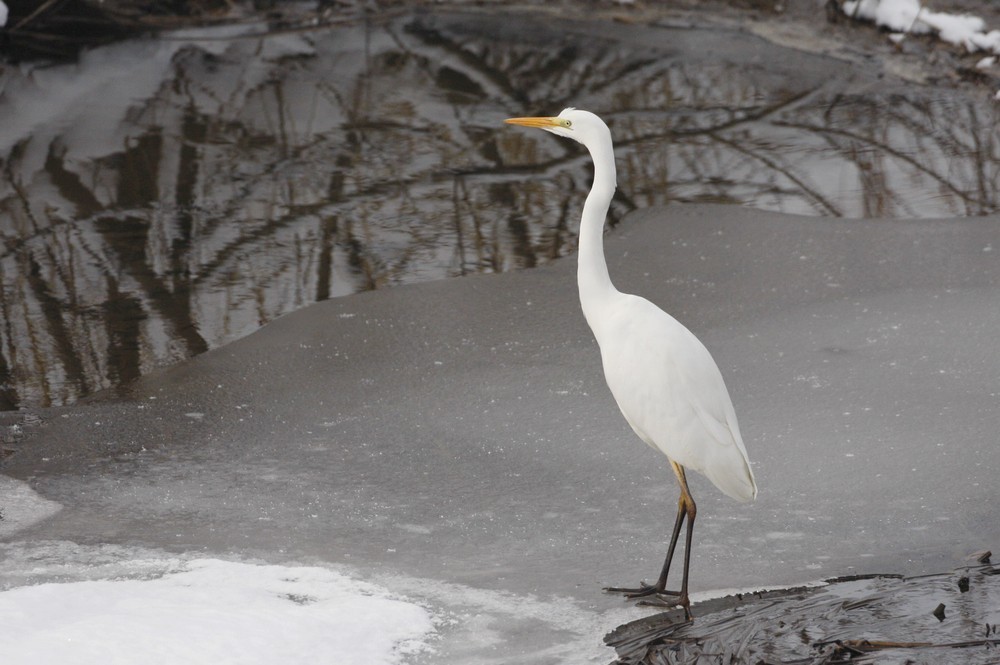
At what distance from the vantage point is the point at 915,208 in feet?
26.2

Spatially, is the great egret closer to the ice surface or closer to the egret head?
the egret head

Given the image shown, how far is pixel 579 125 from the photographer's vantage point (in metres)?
4.39

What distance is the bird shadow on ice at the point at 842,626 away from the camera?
3.52 meters

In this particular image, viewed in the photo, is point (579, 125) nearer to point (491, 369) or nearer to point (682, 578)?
point (682, 578)

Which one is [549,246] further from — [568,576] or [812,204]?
[568,576]

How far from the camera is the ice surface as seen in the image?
4.30 metres

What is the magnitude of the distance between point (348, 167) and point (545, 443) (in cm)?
455

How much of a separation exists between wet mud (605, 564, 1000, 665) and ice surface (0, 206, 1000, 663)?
14 centimetres

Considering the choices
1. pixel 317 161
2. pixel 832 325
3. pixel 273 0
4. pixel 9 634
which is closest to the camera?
pixel 9 634

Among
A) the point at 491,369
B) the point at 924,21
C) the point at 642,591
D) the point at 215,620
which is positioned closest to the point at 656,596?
the point at 642,591

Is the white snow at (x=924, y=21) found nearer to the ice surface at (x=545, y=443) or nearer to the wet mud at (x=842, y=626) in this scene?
the ice surface at (x=545, y=443)

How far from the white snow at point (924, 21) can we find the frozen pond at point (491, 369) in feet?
5.94

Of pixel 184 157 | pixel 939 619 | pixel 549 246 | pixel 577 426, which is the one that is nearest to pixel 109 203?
pixel 184 157

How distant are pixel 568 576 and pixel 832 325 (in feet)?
8.77
